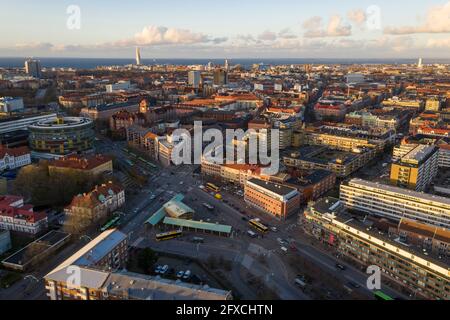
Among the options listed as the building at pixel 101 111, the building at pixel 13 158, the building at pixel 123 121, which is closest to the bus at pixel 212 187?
the building at pixel 13 158

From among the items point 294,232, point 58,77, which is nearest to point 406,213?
point 294,232

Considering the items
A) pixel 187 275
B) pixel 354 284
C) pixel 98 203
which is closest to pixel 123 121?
pixel 98 203

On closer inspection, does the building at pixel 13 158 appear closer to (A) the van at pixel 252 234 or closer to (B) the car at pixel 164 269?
(B) the car at pixel 164 269

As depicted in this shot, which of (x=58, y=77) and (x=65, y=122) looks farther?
(x=58, y=77)

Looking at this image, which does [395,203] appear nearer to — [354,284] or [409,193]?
[409,193]

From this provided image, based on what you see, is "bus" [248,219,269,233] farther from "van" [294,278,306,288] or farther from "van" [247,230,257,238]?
"van" [294,278,306,288]
